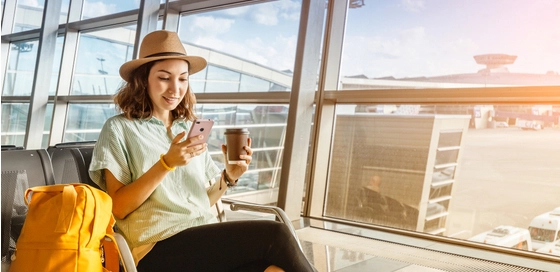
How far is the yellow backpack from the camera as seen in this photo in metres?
1.44

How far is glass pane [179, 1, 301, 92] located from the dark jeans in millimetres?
3287

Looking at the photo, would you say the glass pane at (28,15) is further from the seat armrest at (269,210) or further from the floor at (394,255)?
the seat armrest at (269,210)

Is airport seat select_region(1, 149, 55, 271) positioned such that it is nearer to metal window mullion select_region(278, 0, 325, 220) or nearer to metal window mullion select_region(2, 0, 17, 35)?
metal window mullion select_region(278, 0, 325, 220)

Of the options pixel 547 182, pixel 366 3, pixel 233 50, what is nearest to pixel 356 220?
pixel 547 182

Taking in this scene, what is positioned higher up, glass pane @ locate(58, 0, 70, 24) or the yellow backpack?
glass pane @ locate(58, 0, 70, 24)

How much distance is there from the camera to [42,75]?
754 centimetres

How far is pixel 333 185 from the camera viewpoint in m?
4.59

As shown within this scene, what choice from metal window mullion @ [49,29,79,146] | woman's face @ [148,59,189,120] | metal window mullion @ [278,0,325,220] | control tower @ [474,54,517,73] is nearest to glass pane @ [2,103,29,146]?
metal window mullion @ [49,29,79,146]

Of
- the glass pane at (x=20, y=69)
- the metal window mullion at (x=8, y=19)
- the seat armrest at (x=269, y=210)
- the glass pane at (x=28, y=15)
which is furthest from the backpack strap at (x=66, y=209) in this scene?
the metal window mullion at (x=8, y=19)

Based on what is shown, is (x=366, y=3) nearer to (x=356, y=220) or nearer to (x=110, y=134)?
(x=356, y=220)

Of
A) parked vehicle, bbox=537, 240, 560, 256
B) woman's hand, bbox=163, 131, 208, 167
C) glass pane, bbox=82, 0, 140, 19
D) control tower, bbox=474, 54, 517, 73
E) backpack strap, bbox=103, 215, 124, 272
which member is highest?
glass pane, bbox=82, 0, 140, 19

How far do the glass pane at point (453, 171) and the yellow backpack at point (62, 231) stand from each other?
294cm

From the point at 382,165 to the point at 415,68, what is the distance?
2.55ft

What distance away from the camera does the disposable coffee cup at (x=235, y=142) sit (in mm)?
1823
